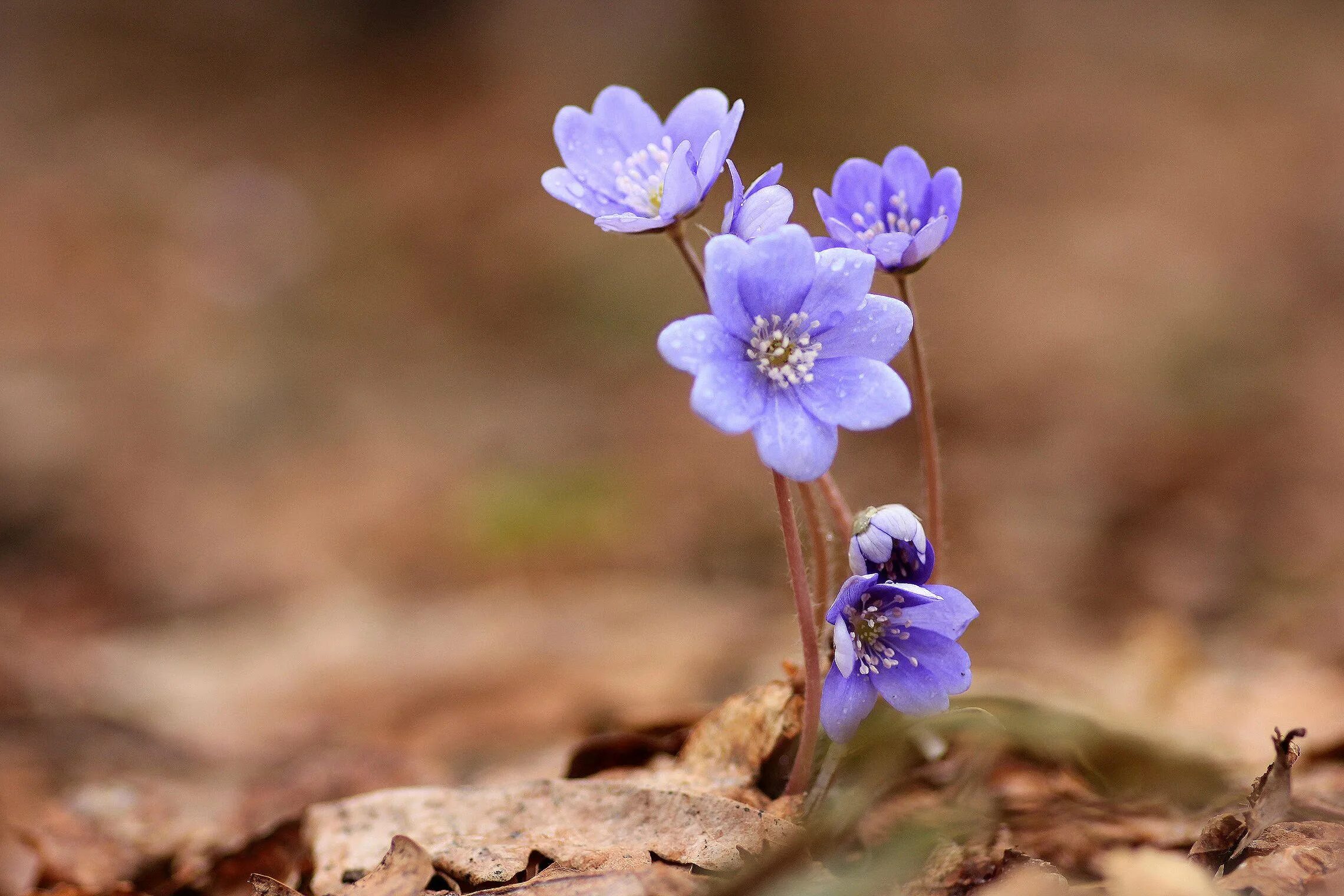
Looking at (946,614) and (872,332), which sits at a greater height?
(872,332)

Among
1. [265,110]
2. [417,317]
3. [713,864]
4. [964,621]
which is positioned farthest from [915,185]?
[265,110]

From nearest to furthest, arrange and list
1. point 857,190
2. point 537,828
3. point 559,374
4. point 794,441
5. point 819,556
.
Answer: point 794,441
point 537,828
point 857,190
point 819,556
point 559,374

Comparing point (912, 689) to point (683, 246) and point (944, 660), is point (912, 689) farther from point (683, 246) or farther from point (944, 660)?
point (683, 246)

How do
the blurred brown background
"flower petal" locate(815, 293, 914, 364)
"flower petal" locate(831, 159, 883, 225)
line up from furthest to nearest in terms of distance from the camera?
the blurred brown background, "flower petal" locate(831, 159, 883, 225), "flower petal" locate(815, 293, 914, 364)

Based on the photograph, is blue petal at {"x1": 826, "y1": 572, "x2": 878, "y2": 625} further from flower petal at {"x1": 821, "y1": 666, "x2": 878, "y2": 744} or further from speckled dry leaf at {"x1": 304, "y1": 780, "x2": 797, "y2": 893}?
speckled dry leaf at {"x1": 304, "y1": 780, "x2": 797, "y2": 893}

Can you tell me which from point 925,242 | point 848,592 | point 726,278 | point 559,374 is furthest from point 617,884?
point 559,374

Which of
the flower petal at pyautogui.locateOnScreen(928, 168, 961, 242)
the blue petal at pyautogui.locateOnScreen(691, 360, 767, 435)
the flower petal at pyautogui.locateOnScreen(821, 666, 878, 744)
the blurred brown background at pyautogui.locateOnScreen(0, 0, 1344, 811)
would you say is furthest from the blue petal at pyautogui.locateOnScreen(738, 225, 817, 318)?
the blurred brown background at pyautogui.locateOnScreen(0, 0, 1344, 811)
